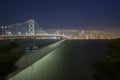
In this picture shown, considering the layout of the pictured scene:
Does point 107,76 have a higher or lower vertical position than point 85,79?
higher

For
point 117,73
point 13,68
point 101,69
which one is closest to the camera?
point 117,73

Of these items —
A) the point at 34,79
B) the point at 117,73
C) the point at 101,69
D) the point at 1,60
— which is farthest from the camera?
A: the point at 1,60

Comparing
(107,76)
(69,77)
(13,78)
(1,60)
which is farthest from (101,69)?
(1,60)

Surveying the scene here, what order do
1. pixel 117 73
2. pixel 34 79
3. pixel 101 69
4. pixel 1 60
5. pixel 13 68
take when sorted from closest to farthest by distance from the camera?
pixel 117 73
pixel 101 69
pixel 34 79
pixel 1 60
pixel 13 68

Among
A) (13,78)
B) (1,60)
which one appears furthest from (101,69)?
(1,60)

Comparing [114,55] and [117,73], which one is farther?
[114,55]

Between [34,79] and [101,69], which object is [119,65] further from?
[34,79]

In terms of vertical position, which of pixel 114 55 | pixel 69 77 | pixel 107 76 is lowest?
pixel 69 77

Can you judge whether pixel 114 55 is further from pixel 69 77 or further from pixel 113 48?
pixel 69 77

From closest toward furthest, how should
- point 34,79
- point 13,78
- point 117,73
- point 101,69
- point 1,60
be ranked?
1. point 117,73
2. point 101,69
3. point 13,78
4. point 34,79
5. point 1,60
